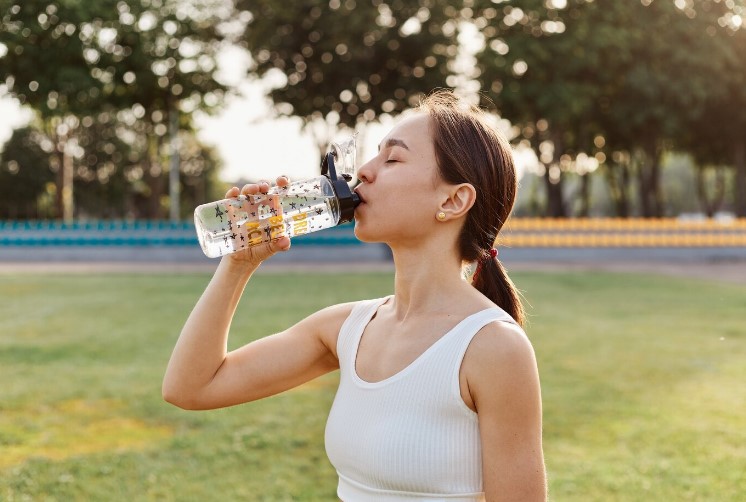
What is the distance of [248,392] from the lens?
2.45 m

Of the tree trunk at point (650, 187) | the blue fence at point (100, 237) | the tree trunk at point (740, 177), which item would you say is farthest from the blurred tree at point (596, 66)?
the blue fence at point (100, 237)

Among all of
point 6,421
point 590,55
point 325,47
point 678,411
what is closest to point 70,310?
point 6,421

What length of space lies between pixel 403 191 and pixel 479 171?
20 centimetres

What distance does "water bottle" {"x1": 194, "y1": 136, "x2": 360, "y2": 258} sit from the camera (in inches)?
85.2

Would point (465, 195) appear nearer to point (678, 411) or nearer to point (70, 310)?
point (678, 411)

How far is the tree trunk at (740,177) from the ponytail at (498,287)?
42143 millimetres

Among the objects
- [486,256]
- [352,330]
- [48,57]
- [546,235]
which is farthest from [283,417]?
[48,57]

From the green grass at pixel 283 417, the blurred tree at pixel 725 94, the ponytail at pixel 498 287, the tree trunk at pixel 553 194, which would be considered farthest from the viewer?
the tree trunk at pixel 553 194

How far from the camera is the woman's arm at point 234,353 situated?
2.32m

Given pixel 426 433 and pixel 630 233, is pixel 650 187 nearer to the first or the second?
pixel 630 233

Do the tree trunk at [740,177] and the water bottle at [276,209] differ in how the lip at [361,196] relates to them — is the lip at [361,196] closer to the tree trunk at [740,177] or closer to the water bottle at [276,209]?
the water bottle at [276,209]

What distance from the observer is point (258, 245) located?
2223 millimetres

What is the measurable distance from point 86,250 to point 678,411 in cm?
2564

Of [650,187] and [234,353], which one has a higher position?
[650,187]
